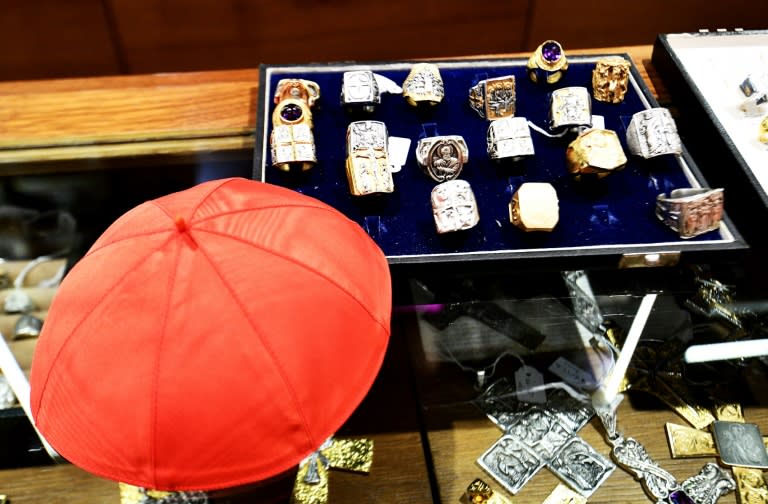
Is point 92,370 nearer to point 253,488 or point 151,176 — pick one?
point 253,488

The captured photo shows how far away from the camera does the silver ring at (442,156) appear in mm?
1317

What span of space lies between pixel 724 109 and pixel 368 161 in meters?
0.77

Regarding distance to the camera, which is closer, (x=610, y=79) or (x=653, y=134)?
(x=653, y=134)

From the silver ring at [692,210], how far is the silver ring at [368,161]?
503mm

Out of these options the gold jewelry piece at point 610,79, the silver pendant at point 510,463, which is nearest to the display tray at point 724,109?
the gold jewelry piece at point 610,79

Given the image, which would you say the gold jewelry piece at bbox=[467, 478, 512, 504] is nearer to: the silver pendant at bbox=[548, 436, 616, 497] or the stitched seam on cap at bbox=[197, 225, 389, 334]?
the silver pendant at bbox=[548, 436, 616, 497]

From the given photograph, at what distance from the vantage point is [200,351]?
0.77 meters

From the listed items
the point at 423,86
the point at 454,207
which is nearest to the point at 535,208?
the point at 454,207

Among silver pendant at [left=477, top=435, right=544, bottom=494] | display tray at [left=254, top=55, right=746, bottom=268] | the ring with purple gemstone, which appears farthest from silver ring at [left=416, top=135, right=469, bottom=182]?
silver pendant at [left=477, top=435, right=544, bottom=494]

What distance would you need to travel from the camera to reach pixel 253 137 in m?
1.47

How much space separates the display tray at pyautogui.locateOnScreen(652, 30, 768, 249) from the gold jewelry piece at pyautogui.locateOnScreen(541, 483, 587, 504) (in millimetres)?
573

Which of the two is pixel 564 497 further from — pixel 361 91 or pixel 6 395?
pixel 6 395

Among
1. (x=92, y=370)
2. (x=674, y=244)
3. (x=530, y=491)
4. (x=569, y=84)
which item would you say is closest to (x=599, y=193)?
(x=674, y=244)

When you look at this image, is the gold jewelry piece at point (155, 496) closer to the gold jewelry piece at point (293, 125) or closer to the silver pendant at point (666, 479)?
the gold jewelry piece at point (293, 125)
